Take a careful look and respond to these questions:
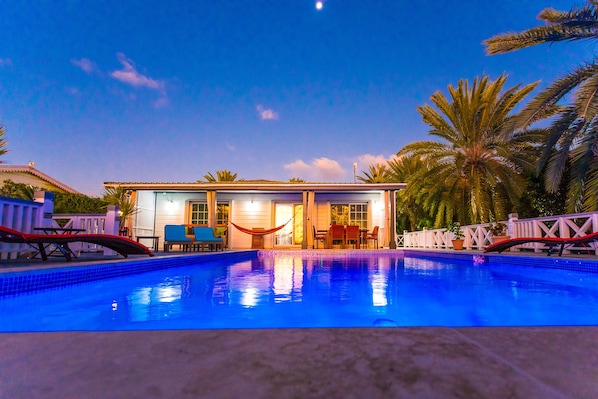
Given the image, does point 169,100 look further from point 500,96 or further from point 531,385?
point 531,385

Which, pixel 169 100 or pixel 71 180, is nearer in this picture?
pixel 169 100

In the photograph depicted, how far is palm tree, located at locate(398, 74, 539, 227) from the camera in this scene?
453 inches

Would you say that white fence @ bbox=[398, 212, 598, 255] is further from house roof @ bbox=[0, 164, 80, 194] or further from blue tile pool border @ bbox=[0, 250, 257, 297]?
house roof @ bbox=[0, 164, 80, 194]

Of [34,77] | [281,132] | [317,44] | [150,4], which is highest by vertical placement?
Answer: [150,4]

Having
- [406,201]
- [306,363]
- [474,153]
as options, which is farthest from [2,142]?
[406,201]

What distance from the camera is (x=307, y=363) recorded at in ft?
2.96

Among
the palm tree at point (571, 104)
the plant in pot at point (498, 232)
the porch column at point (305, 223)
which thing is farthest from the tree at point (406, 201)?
the palm tree at point (571, 104)

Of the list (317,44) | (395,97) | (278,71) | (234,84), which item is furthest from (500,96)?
(234,84)

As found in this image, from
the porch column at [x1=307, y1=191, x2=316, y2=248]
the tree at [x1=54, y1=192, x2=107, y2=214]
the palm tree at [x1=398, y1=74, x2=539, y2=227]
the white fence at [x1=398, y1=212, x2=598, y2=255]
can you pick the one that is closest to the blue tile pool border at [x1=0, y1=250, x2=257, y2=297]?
the porch column at [x1=307, y1=191, x2=316, y2=248]

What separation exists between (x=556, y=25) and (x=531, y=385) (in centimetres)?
901

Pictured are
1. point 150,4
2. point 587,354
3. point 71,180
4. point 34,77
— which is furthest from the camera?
point 71,180

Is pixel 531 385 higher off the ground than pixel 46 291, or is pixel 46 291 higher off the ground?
pixel 531 385

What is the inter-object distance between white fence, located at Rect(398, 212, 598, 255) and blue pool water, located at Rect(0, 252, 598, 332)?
9.98ft

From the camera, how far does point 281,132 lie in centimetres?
2036
